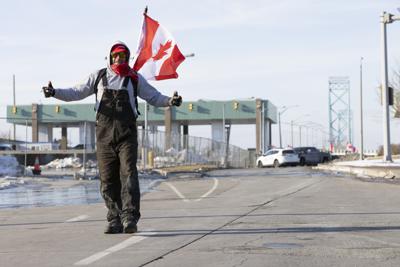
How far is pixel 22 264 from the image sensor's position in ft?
20.8

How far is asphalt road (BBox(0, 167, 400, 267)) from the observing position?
21.3 ft

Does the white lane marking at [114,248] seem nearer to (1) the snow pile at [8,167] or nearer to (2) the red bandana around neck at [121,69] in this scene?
(2) the red bandana around neck at [121,69]

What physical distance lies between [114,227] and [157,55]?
495 cm

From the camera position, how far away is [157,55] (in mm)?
12555

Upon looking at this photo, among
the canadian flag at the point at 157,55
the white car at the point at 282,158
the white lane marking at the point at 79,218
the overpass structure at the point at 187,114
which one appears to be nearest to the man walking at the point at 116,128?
the white lane marking at the point at 79,218

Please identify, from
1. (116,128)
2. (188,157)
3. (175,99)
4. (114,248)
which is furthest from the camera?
(188,157)

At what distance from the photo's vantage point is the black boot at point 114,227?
27.2ft

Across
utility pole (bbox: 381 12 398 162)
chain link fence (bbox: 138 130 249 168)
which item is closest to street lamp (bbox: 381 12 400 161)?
utility pole (bbox: 381 12 398 162)

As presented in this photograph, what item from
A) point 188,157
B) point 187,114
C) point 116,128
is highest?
point 187,114

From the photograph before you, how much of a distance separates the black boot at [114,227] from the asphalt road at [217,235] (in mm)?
189

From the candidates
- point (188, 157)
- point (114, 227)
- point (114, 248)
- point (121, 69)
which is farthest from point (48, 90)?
point (188, 157)

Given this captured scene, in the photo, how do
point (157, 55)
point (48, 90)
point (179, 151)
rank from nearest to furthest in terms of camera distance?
1. point (48, 90)
2. point (157, 55)
3. point (179, 151)

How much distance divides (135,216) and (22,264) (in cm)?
210

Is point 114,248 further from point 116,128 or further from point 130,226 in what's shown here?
point 116,128
